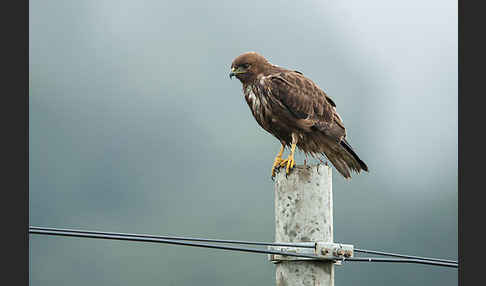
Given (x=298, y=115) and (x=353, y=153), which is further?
(x=298, y=115)

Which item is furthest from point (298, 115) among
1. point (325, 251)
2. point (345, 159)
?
point (325, 251)

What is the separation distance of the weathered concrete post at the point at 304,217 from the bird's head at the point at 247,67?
280cm

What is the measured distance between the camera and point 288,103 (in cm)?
911

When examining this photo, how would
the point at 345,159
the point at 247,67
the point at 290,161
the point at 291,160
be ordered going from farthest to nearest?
1. the point at 247,67
2. the point at 345,159
3. the point at 291,160
4. the point at 290,161

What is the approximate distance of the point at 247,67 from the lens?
959 cm

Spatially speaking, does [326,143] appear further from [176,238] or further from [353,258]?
[176,238]

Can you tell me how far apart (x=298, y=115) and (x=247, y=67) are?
951 mm

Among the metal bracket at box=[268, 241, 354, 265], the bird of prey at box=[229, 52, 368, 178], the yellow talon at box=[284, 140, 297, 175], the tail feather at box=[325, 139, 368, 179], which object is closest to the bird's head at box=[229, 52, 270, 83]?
the bird of prey at box=[229, 52, 368, 178]

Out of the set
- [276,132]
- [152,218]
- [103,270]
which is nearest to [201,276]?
[103,270]

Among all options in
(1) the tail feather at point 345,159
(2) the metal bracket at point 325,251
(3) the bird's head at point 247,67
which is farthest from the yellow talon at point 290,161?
(3) the bird's head at point 247,67

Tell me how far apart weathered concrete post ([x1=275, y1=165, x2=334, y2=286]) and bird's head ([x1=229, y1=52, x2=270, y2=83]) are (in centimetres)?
280

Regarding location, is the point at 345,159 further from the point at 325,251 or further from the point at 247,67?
the point at 325,251

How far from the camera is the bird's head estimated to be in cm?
959

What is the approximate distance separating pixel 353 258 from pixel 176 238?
1.54m
